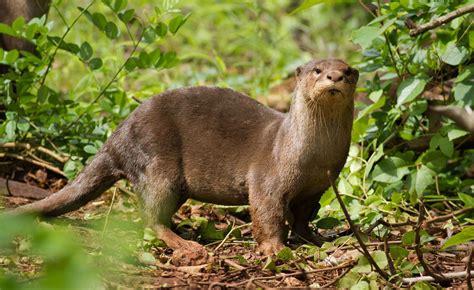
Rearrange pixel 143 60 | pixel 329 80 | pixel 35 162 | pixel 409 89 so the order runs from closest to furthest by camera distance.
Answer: pixel 329 80
pixel 409 89
pixel 143 60
pixel 35 162

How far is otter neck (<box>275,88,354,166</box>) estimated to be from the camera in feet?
11.7

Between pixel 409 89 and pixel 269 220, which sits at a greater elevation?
pixel 409 89

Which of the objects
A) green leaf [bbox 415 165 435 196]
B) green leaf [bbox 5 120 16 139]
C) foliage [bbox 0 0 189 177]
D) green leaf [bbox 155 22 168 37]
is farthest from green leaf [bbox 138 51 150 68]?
green leaf [bbox 415 165 435 196]

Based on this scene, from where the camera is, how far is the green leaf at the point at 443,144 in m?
4.32

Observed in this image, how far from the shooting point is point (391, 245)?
3.51 metres

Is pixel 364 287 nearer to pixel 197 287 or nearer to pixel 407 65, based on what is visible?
pixel 197 287

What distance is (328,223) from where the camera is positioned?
3943 millimetres

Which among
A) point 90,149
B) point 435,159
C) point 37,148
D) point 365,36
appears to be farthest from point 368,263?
point 37,148

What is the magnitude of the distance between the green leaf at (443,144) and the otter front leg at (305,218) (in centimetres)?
86

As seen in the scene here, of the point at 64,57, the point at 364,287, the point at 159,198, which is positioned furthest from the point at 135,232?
the point at 64,57

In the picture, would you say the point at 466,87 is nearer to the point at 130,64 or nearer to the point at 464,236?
the point at 464,236

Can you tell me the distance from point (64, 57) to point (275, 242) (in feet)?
14.5

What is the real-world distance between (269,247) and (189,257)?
15.0 inches

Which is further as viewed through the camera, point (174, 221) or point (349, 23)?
point (349, 23)
